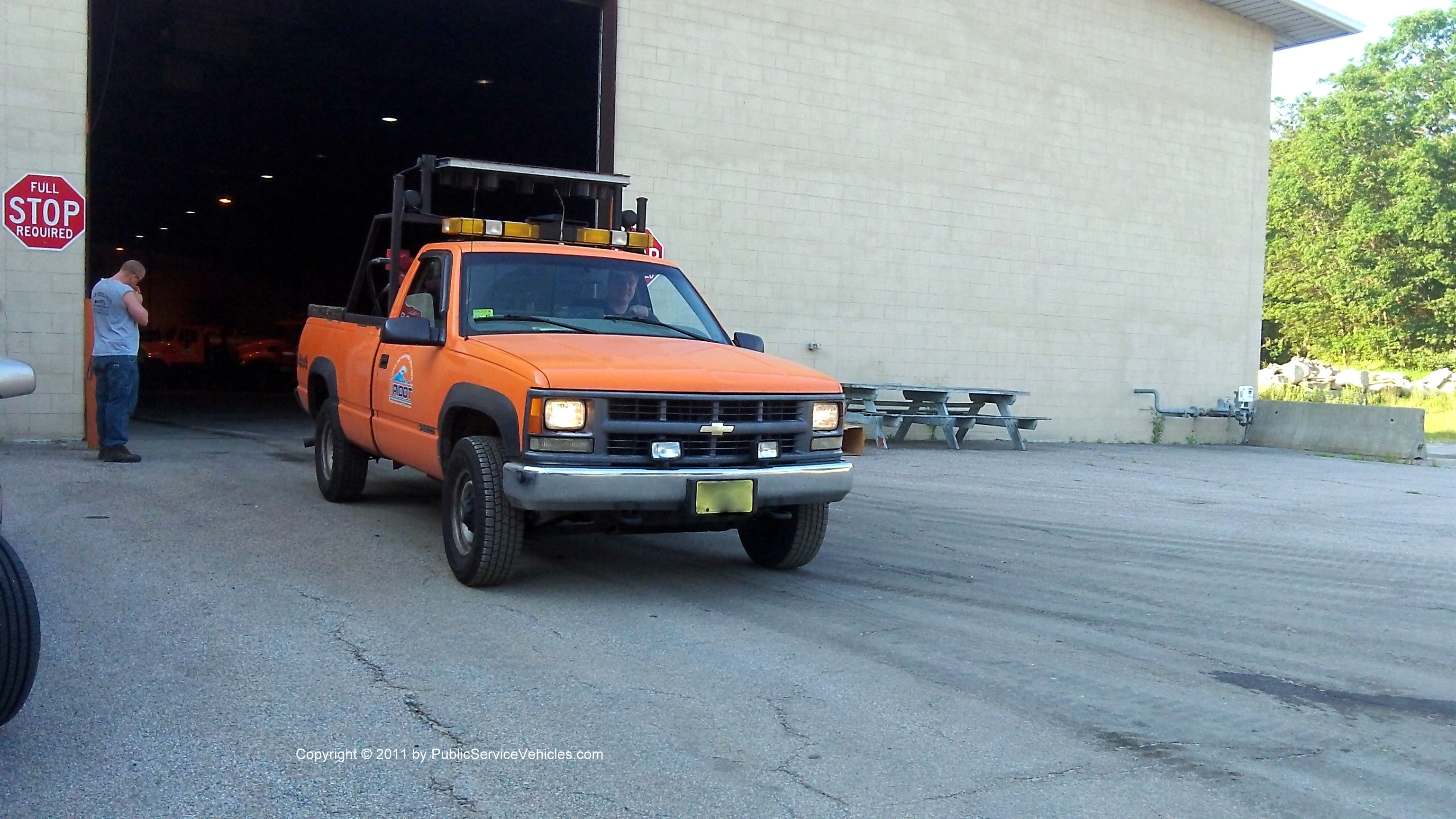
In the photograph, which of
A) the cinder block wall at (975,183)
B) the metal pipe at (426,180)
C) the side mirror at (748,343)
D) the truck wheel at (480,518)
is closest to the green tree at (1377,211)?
the cinder block wall at (975,183)

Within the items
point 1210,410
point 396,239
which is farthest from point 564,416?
point 1210,410

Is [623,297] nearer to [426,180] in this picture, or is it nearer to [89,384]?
[426,180]

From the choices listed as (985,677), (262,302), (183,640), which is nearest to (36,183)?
(183,640)

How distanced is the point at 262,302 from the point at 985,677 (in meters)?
47.8

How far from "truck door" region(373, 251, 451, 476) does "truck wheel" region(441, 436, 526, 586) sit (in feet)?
1.85

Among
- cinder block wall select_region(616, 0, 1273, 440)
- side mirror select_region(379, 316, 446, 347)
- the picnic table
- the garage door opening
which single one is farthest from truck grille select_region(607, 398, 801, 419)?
the picnic table

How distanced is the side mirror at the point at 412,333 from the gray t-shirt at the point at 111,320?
526 centimetres

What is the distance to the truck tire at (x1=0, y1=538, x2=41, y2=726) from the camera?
390 cm

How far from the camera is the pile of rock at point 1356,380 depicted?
3791 centimetres

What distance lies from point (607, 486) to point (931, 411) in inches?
458

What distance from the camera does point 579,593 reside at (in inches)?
262

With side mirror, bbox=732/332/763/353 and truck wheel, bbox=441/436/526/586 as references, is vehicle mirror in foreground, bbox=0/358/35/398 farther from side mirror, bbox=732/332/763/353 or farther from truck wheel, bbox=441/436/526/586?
side mirror, bbox=732/332/763/353

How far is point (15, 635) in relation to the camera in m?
3.92

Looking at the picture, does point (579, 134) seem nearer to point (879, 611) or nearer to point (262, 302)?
point (879, 611)
